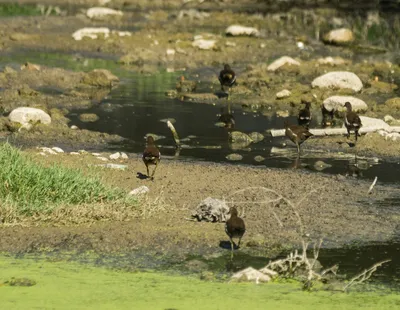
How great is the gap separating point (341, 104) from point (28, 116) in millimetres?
9316

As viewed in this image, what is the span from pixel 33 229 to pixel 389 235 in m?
5.65

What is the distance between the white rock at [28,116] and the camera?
26.8m

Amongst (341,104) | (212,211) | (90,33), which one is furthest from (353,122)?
(90,33)

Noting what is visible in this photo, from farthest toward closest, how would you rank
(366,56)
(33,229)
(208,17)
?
(208,17)
(366,56)
(33,229)

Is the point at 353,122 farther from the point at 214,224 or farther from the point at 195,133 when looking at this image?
the point at 214,224

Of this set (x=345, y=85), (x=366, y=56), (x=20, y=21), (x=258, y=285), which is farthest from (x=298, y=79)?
(x=258, y=285)

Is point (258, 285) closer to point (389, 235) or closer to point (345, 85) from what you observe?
point (389, 235)

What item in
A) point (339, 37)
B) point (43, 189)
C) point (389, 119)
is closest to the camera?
point (43, 189)

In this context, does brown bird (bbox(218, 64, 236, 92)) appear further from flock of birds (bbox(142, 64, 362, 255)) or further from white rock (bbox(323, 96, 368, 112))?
white rock (bbox(323, 96, 368, 112))

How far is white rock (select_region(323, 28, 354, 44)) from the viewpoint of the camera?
168 ft

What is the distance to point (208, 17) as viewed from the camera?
61.0 m

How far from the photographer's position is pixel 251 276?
14125 millimetres

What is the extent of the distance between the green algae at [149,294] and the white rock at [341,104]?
56.2 feet

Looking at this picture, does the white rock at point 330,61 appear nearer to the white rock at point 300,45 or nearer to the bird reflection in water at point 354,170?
the white rock at point 300,45
